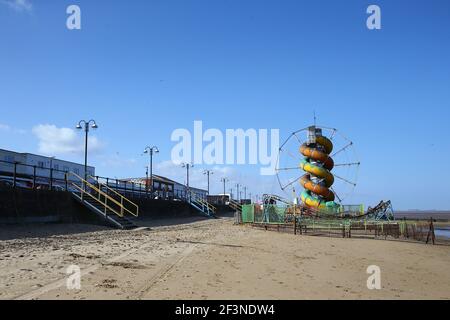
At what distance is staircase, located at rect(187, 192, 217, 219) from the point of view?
180 ft

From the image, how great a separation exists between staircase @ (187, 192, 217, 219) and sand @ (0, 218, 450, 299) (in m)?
36.1

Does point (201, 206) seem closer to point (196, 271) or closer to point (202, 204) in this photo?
point (202, 204)

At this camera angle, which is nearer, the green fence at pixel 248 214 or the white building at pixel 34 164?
the white building at pixel 34 164

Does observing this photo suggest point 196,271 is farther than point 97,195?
No

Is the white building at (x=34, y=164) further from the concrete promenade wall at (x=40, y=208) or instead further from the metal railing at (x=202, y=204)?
the metal railing at (x=202, y=204)

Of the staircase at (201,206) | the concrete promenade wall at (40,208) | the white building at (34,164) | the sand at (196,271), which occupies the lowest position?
the staircase at (201,206)

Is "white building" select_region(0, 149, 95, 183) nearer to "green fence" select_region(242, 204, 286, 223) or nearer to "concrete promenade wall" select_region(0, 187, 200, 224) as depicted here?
"concrete promenade wall" select_region(0, 187, 200, 224)

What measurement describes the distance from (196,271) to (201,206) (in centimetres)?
4644

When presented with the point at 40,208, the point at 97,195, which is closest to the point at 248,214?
the point at 97,195

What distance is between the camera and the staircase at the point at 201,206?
180ft

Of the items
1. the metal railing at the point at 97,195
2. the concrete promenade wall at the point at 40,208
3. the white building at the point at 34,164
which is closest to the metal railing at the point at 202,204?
the white building at the point at 34,164

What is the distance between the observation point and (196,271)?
11422 mm

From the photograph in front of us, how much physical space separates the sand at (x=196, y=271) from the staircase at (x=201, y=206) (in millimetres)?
36141

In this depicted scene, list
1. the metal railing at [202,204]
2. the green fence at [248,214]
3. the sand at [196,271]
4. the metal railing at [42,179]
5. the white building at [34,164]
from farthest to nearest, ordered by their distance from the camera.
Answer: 1. the metal railing at [202,204]
2. the green fence at [248,214]
3. the white building at [34,164]
4. the metal railing at [42,179]
5. the sand at [196,271]
